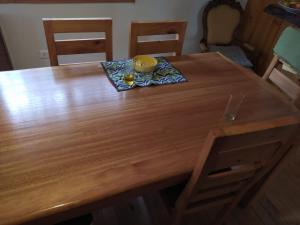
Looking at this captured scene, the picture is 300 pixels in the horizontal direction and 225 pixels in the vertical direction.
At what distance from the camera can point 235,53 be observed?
8.70 ft

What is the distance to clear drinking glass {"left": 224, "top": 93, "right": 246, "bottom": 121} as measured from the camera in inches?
45.0

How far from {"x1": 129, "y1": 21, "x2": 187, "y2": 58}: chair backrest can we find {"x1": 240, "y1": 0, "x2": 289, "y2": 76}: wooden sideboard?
1.64 meters

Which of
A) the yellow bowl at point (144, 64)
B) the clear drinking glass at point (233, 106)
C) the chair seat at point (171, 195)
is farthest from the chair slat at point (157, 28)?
the chair seat at point (171, 195)

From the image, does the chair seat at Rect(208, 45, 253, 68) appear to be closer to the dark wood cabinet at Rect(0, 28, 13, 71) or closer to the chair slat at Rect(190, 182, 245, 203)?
the chair slat at Rect(190, 182, 245, 203)

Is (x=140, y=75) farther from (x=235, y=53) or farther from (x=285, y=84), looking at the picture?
(x=235, y=53)

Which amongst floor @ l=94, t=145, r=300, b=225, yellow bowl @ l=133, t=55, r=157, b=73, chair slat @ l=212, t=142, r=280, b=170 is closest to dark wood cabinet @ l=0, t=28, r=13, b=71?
yellow bowl @ l=133, t=55, r=157, b=73

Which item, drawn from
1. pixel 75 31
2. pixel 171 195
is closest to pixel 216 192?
pixel 171 195

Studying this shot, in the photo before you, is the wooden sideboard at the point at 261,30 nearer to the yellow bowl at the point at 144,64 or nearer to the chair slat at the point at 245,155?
the yellow bowl at the point at 144,64

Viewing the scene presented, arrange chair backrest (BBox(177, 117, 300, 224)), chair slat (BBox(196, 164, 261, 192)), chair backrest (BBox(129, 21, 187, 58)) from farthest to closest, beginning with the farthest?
chair backrest (BBox(129, 21, 187, 58)) < chair slat (BBox(196, 164, 261, 192)) < chair backrest (BBox(177, 117, 300, 224))

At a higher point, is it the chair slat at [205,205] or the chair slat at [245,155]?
the chair slat at [245,155]

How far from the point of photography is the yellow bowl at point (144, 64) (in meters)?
1.38

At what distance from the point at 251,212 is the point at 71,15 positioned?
7.67 ft

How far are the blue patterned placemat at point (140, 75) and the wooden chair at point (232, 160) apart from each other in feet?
1.96

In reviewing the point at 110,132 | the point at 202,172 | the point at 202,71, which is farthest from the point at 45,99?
the point at 202,71
